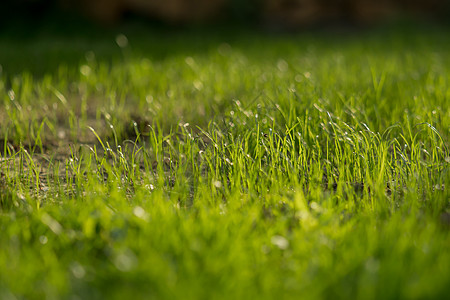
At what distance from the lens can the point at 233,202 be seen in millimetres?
1877

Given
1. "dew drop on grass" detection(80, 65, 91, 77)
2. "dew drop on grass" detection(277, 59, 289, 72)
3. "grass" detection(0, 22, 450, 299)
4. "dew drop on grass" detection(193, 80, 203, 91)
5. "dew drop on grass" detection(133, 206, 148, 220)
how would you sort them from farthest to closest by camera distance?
"dew drop on grass" detection(277, 59, 289, 72)
"dew drop on grass" detection(80, 65, 91, 77)
"dew drop on grass" detection(193, 80, 203, 91)
"dew drop on grass" detection(133, 206, 148, 220)
"grass" detection(0, 22, 450, 299)

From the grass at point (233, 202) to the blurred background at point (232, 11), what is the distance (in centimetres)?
423

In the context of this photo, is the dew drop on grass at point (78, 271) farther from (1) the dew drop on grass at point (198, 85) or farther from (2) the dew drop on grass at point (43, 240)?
(1) the dew drop on grass at point (198, 85)

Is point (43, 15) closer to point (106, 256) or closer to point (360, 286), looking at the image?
point (106, 256)

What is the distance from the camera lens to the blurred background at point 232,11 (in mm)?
7594

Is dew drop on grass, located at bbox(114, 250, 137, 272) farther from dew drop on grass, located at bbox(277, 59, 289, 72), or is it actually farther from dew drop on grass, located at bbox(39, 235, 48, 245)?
dew drop on grass, located at bbox(277, 59, 289, 72)

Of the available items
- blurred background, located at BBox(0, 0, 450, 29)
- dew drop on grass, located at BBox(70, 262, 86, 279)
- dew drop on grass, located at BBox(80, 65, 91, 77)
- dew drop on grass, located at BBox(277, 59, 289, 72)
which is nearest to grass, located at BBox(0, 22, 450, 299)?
dew drop on grass, located at BBox(70, 262, 86, 279)

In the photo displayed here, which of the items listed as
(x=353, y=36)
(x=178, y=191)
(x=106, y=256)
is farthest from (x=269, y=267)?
(x=353, y=36)

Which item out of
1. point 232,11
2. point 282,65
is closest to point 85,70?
point 282,65

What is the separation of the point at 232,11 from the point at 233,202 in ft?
22.3

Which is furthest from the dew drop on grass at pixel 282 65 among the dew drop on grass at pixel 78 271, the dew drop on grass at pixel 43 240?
the dew drop on grass at pixel 78 271

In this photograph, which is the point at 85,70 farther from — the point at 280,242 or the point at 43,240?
the point at 280,242

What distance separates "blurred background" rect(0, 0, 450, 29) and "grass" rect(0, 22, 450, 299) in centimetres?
423

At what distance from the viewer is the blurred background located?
7594 millimetres
